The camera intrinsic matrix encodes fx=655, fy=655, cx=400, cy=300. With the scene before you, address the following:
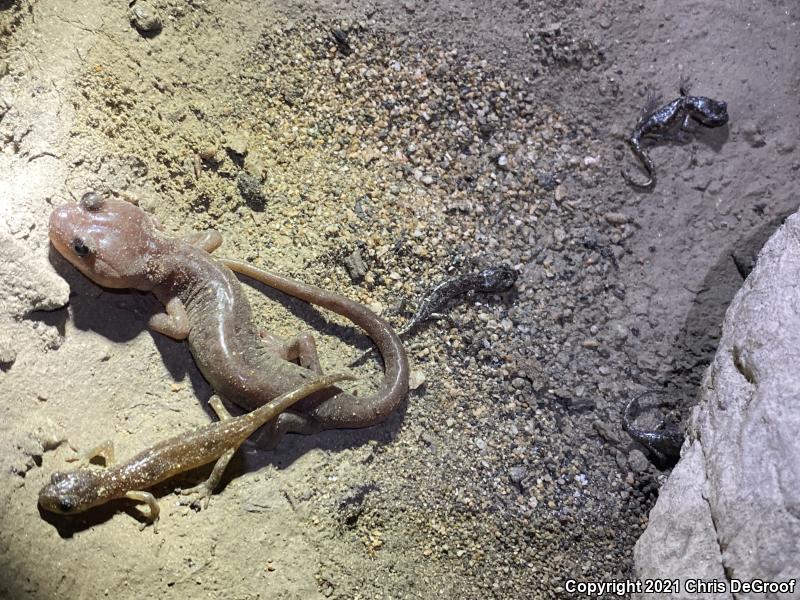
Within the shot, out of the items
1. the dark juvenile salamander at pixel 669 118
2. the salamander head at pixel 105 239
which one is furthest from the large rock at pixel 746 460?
the salamander head at pixel 105 239

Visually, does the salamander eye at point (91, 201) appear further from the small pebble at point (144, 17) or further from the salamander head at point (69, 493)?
the salamander head at point (69, 493)

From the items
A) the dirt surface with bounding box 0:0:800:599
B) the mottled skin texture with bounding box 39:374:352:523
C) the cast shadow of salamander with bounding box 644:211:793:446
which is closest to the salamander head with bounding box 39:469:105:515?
the mottled skin texture with bounding box 39:374:352:523

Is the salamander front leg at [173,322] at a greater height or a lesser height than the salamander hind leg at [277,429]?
greater

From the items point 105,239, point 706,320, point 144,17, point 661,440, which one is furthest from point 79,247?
point 706,320

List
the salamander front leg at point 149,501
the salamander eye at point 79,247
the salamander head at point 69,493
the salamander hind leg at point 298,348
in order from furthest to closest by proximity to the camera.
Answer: the salamander hind leg at point 298,348 → the salamander eye at point 79,247 → the salamander front leg at point 149,501 → the salamander head at point 69,493

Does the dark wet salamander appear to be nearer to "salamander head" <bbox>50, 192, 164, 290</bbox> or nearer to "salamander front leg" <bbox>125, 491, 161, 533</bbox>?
"salamander head" <bbox>50, 192, 164, 290</bbox>

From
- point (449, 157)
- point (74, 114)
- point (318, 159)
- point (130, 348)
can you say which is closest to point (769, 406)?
point (449, 157)

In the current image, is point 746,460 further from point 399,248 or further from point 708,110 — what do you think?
point 708,110

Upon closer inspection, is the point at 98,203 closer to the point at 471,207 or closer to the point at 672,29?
the point at 471,207
